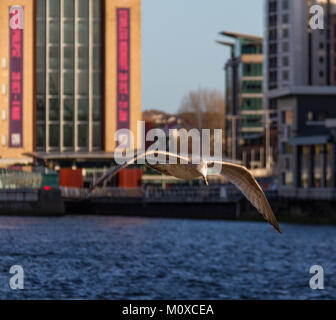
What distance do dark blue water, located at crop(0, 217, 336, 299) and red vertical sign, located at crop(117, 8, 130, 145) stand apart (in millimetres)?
19811

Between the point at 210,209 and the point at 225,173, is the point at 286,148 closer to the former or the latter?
the point at 210,209

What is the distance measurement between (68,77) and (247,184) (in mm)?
151558

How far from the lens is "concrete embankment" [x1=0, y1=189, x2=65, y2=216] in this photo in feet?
420

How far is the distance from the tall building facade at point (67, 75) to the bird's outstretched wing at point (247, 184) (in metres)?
141

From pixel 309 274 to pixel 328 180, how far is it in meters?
50.3

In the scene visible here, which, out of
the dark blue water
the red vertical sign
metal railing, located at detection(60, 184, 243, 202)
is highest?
the red vertical sign

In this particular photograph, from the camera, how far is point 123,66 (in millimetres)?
157000

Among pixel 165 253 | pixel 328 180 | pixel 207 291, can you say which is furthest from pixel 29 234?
pixel 207 291

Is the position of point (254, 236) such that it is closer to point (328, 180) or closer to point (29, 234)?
point (328, 180)

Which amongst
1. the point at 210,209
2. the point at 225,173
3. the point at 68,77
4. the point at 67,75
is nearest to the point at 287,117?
the point at 210,209

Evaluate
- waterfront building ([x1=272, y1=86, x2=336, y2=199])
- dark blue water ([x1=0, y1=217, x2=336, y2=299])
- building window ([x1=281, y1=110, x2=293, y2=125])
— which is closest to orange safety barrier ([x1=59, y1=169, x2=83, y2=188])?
dark blue water ([x1=0, y1=217, x2=336, y2=299])

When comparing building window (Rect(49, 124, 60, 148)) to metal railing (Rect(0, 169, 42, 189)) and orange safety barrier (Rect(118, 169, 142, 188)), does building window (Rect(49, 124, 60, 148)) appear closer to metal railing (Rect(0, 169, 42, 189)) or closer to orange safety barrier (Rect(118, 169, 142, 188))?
orange safety barrier (Rect(118, 169, 142, 188))

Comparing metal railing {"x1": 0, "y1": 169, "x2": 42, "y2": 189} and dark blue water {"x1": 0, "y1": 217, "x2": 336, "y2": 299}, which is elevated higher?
metal railing {"x1": 0, "y1": 169, "x2": 42, "y2": 189}

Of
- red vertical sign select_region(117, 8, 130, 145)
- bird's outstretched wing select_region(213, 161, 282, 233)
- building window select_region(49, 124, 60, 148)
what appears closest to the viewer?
bird's outstretched wing select_region(213, 161, 282, 233)
